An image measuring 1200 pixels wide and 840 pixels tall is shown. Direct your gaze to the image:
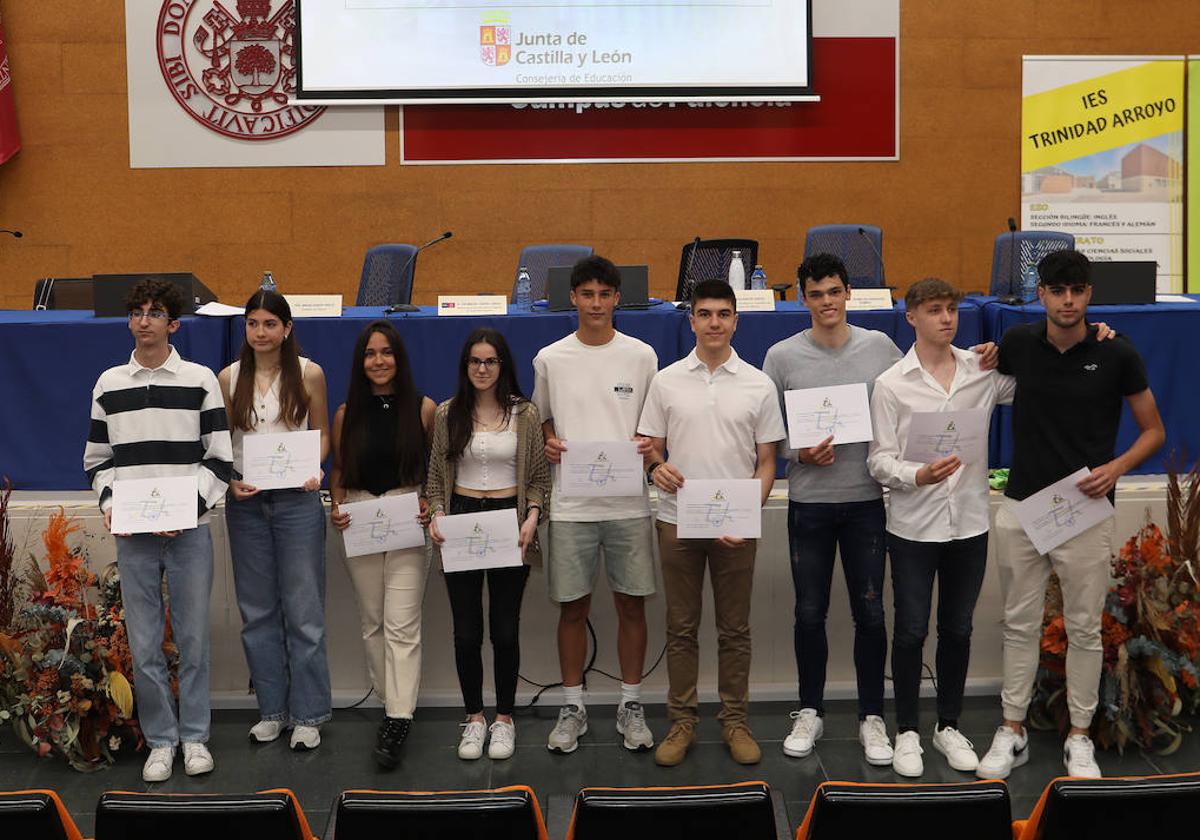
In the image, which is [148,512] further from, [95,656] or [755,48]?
[755,48]

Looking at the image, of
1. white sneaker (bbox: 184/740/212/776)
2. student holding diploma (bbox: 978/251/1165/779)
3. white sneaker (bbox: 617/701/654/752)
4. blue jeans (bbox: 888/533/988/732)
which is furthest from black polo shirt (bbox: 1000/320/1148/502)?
white sneaker (bbox: 184/740/212/776)

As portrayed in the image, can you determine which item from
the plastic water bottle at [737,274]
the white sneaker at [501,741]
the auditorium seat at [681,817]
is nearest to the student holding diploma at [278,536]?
the white sneaker at [501,741]

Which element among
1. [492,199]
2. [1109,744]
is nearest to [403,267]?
[492,199]

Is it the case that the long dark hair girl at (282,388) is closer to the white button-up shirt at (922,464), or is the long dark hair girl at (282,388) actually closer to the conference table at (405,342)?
the conference table at (405,342)

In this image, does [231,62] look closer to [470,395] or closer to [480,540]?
[470,395]

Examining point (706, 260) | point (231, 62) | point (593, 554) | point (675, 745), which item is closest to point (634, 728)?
point (675, 745)

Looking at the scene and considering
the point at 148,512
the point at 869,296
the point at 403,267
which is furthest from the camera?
the point at 403,267

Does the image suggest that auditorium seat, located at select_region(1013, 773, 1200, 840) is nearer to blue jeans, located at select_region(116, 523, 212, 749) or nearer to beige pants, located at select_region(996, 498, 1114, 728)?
beige pants, located at select_region(996, 498, 1114, 728)

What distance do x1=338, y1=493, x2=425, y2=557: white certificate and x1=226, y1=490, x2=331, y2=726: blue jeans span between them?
0.43 ft

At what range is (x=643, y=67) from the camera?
7.85 meters

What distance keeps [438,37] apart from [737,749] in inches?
217

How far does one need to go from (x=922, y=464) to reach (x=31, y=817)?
2573mm

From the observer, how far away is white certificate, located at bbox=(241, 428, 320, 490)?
381 centimetres

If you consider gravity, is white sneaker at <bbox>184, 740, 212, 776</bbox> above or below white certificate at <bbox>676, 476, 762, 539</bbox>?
below
